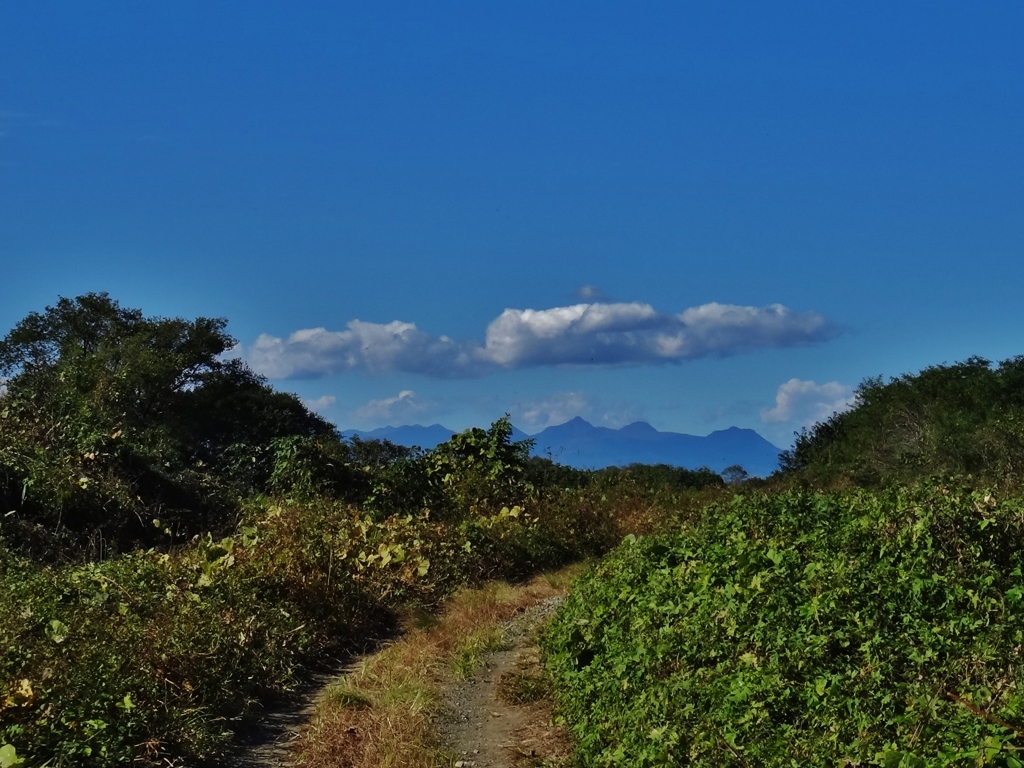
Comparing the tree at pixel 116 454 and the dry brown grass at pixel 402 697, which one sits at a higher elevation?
the tree at pixel 116 454

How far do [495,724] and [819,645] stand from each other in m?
2.67

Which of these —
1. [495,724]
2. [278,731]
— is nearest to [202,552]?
[278,731]

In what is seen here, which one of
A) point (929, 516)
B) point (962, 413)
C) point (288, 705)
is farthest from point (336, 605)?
point (962, 413)

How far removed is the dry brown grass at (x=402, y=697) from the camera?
→ 6.98m

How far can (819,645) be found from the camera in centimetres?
601

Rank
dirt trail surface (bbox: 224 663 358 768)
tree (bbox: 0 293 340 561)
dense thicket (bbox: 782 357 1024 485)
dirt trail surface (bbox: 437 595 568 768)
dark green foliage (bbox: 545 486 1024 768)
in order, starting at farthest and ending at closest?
dense thicket (bbox: 782 357 1024 485) < tree (bbox: 0 293 340 561) < dirt trail surface (bbox: 224 663 358 768) < dirt trail surface (bbox: 437 595 568 768) < dark green foliage (bbox: 545 486 1024 768)

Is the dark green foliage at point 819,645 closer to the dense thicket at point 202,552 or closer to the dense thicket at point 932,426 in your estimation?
the dense thicket at point 202,552

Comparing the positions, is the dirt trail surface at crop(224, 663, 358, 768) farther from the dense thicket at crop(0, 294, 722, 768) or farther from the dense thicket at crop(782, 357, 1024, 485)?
the dense thicket at crop(782, 357, 1024, 485)

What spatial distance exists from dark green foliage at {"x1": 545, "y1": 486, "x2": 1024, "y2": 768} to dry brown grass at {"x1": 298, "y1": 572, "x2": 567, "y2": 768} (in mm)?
982

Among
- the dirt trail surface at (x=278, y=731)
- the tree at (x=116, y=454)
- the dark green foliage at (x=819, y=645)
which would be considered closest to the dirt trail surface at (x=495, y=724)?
the dark green foliage at (x=819, y=645)

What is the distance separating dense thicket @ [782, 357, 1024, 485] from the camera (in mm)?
23688

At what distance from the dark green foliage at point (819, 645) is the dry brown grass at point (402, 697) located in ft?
3.22

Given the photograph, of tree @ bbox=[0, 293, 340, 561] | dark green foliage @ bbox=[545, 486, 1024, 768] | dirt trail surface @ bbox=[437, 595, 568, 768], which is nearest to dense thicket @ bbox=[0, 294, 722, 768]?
tree @ bbox=[0, 293, 340, 561]

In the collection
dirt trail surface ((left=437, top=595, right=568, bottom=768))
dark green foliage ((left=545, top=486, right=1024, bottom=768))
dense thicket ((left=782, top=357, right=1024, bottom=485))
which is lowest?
dirt trail surface ((left=437, top=595, right=568, bottom=768))
